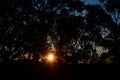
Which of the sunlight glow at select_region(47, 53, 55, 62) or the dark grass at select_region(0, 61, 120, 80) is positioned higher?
the sunlight glow at select_region(47, 53, 55, 62)

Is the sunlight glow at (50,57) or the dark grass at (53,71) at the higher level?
the sunlight glow at (50,57)

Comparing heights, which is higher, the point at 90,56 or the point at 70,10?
the point at 70,10

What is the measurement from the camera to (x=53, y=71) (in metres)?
18.8

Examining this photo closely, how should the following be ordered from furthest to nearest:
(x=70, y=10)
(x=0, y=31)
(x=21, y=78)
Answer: (x=70, y=10)
(x=0, y=31)
(x=21, y=78)

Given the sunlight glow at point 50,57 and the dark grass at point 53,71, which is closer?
the dark grass at point 53,71

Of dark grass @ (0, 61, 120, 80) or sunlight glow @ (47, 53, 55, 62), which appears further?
sunlight glow @ (47, 53, 55, 62)

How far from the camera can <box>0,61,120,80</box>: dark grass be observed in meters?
18.4

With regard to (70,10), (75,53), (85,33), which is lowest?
(75,53)

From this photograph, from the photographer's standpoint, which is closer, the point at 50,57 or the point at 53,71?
the point at 53,71

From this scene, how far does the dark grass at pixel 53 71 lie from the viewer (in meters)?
18.4

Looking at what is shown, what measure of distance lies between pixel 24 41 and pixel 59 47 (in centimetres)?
495

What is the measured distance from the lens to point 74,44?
34.9 metres

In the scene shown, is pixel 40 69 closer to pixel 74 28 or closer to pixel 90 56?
pixel 74 28

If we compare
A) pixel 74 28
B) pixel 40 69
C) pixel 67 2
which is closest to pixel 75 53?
pixel 74 28
